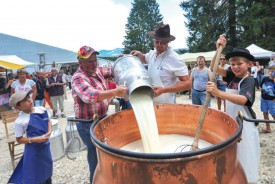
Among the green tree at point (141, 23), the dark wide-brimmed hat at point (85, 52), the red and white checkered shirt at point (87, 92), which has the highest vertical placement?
the green tree at point (141, 23)

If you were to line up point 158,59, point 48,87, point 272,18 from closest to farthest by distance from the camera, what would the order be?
point 158,59, point 48,87, point 272,18

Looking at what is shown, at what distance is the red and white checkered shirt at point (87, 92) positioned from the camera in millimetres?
1982

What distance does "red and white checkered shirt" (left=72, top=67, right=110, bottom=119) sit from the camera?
6.50ft

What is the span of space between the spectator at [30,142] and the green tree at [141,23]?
3705cm

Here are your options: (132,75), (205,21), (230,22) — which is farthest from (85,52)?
(230,22)

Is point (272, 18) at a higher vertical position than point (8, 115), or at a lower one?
higher

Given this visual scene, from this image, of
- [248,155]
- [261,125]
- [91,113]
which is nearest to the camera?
[248,155]

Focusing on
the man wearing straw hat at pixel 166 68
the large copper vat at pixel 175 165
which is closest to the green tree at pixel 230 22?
the man wearing straw hat at pixel 166 68

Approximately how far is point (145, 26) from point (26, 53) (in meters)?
21.4

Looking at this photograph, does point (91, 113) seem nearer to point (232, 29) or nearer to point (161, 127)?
point (161, 127)

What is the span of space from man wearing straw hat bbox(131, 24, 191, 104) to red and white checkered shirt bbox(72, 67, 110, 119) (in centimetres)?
61

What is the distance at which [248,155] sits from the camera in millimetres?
2119

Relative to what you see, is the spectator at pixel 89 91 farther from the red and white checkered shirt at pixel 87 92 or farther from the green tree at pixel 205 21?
the green tree at pixel 205 21

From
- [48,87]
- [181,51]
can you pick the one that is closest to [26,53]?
[181,51]
